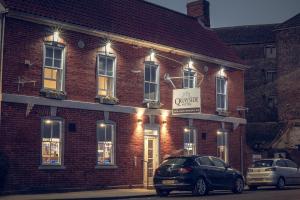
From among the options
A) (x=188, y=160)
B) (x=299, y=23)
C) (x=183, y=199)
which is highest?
(x=299, y=23)

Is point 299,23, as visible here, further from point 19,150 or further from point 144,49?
point 19,150

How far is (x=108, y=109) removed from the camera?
79.1ft

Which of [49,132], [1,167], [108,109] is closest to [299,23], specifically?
[108,109]

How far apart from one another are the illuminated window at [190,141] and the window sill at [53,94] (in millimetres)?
8640

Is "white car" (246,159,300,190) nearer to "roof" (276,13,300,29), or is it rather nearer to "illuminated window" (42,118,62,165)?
"illuminated window" (42,118,62,165)

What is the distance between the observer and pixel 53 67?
72.6 feet

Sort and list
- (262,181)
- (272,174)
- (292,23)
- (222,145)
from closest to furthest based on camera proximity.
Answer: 1. (272,174)
2. (262,181)
3. (222,145)
4. (292,23)

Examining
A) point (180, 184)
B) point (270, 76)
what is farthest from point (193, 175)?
point (270, 76)

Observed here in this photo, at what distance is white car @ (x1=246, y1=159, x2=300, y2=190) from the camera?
2456 centimetres

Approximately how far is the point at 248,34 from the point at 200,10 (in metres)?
21.6

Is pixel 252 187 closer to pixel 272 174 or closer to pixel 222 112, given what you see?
pixel 272 174

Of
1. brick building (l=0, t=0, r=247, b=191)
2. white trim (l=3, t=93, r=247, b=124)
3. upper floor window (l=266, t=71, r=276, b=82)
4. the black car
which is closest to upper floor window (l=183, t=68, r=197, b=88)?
brick building (l=0, t=0, r=247, b=191)

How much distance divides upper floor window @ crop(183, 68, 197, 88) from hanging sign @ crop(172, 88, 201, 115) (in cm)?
331

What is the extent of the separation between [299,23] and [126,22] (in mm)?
26005
